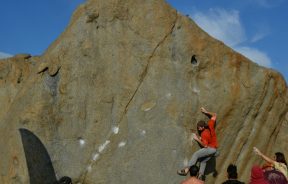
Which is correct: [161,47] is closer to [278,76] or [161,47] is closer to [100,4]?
[100,4]

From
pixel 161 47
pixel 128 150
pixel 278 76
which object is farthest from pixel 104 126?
pixel 278 76

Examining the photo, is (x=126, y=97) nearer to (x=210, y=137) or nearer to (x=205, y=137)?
(x=205, y=137)

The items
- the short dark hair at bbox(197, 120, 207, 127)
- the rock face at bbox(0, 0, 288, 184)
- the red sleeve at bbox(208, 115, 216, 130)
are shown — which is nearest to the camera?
the rock face at bbox(0, 0, 288, 184)

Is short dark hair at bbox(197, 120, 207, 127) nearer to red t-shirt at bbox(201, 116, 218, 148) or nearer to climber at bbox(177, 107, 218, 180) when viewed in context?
climber at bbox(177, 107, 218, 180)

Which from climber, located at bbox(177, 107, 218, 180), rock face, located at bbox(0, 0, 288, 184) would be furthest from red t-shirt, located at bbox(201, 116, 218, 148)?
rock face, located at bbox(0, 0, 288, 184)

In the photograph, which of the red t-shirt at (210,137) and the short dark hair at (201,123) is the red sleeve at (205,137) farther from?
the short dark hair at (201,123)

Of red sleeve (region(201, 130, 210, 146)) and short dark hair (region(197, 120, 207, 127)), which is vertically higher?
short dark hair (region(197, 120, 207, 127))

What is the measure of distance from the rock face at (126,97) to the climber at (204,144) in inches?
9.4

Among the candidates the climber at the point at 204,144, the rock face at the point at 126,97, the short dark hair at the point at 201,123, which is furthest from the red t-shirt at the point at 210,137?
the rock face at the point at 126,97

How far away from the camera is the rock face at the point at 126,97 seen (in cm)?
1156

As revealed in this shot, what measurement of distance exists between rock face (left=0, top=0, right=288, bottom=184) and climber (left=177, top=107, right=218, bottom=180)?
24cm

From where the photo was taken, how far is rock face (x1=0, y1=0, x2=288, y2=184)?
1156 centimetres

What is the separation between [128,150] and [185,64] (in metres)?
2.53

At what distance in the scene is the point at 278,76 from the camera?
13.5 metres
